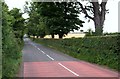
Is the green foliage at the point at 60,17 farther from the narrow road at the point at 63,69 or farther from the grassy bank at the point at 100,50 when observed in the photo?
the narrow road at the point at 63,69

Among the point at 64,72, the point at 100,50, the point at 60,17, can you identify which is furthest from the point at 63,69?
the point at 60,17

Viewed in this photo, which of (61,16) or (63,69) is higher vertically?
(61,16)

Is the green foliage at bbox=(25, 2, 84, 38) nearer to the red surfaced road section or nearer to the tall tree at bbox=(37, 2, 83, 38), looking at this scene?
the tall tree at bbox=(37, 2, 83, 38)

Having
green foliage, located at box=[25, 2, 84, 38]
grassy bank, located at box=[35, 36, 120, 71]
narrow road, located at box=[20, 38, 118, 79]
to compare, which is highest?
green foliage, located at box=[25, 2, 84, 38]

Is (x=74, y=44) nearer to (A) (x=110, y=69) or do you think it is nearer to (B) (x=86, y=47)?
(B) (x=86, y=47)

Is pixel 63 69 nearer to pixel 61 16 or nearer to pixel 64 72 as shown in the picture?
pixel 64 72

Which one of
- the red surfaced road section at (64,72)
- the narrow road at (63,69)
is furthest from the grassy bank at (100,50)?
the red surfaced road section at (64,72)

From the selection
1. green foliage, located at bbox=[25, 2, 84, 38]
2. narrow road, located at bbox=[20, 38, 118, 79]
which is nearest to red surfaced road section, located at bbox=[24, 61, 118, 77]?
narrow road, located at bbox=[20, 38, 118, 79]

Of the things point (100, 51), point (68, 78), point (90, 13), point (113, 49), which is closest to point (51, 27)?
point (90, 13)

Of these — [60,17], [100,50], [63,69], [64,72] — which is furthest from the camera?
[60,17]

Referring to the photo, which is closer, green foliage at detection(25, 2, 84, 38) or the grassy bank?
the grassy bank

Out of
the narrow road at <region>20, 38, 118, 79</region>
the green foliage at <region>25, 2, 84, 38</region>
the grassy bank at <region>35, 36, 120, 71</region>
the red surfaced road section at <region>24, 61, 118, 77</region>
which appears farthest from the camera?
the green foliage at <region>25, 2, 84, 38</region>

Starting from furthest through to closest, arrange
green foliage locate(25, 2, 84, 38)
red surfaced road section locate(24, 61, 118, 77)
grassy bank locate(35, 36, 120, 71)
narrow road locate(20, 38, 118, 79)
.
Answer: green foliage locate(25, 2, 84, 38), grassy bank locate(35, 36, 120, 71), narrow road locate(20, 38, 118, 79), red surfaced road section locate(24, 61, 118, 77)

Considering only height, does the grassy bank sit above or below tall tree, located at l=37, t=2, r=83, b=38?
below
